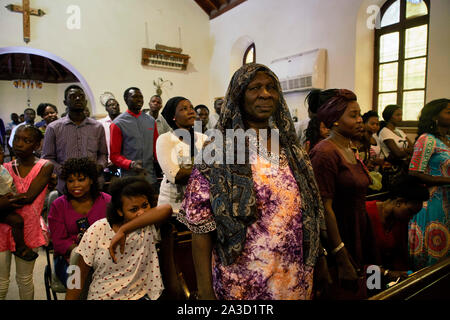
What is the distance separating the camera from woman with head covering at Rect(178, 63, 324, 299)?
45.6 inches

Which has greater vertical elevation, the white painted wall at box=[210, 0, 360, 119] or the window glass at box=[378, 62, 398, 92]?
the white painted wall at box=[210, 0, 360, 119]

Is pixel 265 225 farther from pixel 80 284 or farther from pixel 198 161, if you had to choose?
pixel 80 284

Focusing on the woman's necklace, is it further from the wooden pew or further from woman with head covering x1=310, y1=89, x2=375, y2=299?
the wooden pew

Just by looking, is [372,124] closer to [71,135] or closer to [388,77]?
[388,77]

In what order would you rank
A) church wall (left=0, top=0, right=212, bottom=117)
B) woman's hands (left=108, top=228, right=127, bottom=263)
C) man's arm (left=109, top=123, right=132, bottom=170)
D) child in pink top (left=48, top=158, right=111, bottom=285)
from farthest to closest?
1. church wall (left=0, top=0, right=212, bottom=117)
2. man's arm (left=109, top=123, right=132, bottom=170)
3. child in pink top (left=48, top=158, right=111, bottom=285)
4. woman's hands (left=108, top=228, right=127, bottom=263)

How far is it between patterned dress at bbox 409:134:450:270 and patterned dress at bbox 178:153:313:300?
171cm

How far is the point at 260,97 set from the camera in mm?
1235

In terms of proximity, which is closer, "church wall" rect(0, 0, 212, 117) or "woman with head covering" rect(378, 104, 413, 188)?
"woman with head covering" rect(378, 104, 413, 188)

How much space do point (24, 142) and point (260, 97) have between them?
175 cm

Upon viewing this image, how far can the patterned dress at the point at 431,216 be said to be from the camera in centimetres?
240

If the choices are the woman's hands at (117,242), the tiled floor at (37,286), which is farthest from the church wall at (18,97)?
the woman's hands at (117,242)

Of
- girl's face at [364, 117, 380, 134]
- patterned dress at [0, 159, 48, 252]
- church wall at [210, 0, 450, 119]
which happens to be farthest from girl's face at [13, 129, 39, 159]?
church wall at [210, 0, 450, 119]

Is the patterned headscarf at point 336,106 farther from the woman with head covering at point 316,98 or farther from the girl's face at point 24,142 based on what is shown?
the girl's face at point 24,142

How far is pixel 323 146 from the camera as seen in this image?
1.76 metres
